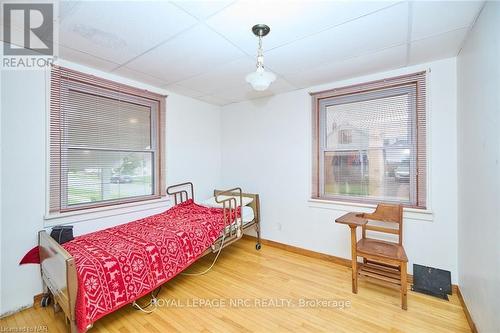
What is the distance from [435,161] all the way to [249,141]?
97.2 inches

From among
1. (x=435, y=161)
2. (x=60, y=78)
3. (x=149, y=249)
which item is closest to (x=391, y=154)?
(x=435, y=161)

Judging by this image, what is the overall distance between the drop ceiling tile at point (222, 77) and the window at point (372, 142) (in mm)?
1147

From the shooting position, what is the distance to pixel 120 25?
5.54ft

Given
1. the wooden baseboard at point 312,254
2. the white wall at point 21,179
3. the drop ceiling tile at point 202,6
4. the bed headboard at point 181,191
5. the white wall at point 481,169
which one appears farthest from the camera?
→ the bed headboard at point 181,191

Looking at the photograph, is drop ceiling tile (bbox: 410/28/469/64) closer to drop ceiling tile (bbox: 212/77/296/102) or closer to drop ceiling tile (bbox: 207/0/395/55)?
drop ceiling tile (bbox: 207/0/395/55)

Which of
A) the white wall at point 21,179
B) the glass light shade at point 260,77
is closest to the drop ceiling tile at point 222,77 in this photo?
the glass light shade at point 260,77

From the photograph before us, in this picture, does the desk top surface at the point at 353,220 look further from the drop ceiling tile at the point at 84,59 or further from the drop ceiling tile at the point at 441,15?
the drop ceiling tile at the point at 84,59

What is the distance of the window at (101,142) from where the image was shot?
7.30ft

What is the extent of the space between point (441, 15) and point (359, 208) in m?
1.98

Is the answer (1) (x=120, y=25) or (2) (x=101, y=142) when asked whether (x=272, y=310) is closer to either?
(2) (x=101, y=142)

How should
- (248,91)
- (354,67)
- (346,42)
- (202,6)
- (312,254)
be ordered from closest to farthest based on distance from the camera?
(202,6)
(346,42)
(354,67)
(312,254)
(248,91)

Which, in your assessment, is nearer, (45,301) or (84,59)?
(45,301)

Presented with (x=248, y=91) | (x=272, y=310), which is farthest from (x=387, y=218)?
(x=248, y=91)

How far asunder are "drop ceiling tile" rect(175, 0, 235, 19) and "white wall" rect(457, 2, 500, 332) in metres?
1.69
